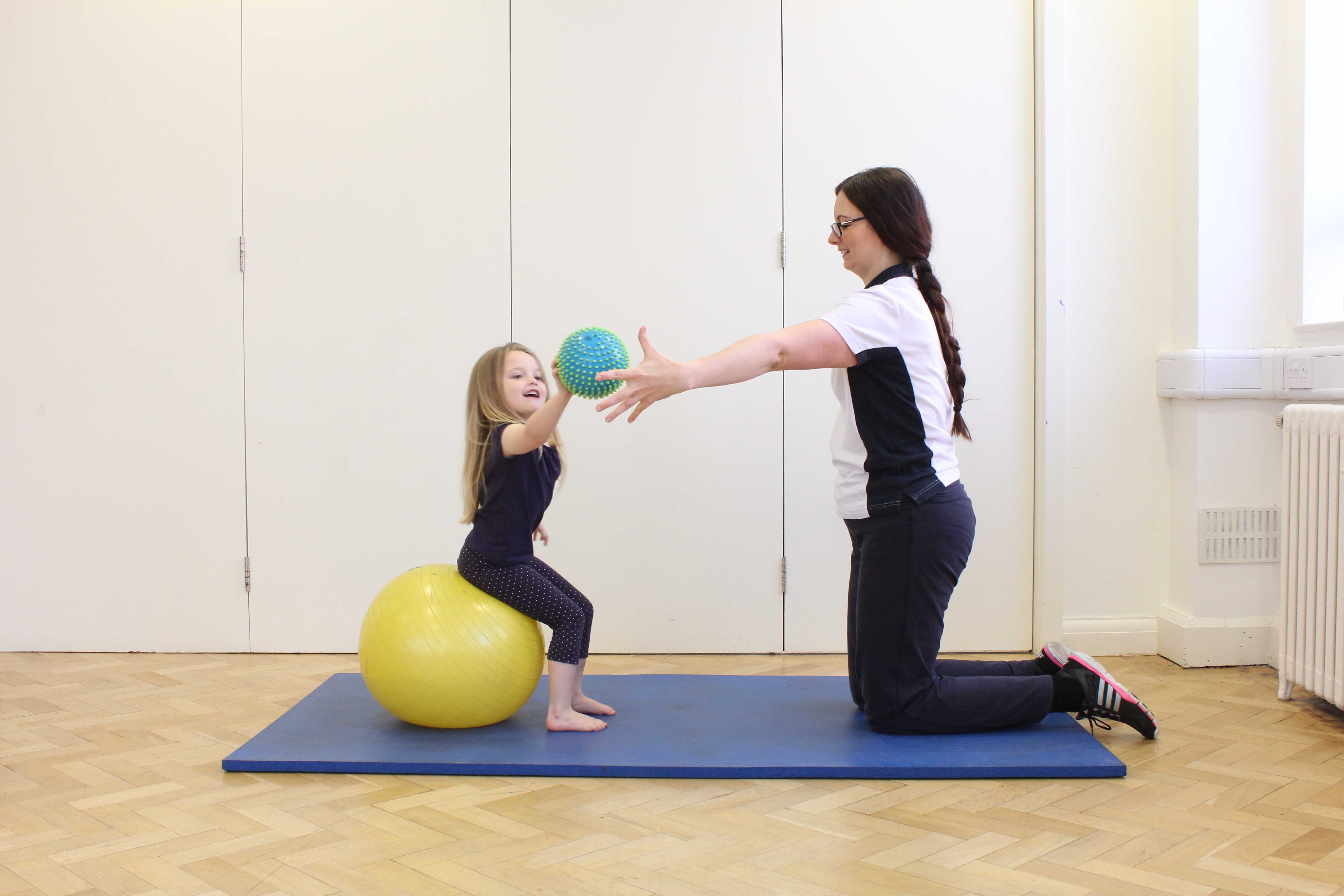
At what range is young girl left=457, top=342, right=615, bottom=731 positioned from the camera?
2506mm

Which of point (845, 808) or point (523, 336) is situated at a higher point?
point (523, 336)

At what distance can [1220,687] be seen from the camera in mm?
3010

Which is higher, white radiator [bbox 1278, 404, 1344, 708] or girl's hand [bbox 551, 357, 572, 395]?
girl's hand [bbox 551, 357, 572, 395]

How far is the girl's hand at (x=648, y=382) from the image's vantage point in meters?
1.98

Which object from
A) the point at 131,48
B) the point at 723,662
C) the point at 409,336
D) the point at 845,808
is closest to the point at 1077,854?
the point at 845,808

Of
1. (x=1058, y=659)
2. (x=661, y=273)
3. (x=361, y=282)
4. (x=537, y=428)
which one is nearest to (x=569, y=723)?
(x=537, y=428)

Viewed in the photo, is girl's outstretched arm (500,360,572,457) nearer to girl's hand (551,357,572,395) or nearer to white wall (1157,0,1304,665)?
girl's hand (551,357,572,395)

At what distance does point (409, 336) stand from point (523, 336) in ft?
1.29

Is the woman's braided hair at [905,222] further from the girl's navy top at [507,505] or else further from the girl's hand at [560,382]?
the girl's navy top at [507,505]

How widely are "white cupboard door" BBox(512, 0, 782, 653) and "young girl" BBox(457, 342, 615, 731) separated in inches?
33.4

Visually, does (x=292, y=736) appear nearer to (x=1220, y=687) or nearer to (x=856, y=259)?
(x=856, y=259)

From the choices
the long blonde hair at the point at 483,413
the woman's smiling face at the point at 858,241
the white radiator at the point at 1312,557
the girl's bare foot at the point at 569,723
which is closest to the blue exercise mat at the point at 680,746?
the girl's bare foot at the point at 569,723

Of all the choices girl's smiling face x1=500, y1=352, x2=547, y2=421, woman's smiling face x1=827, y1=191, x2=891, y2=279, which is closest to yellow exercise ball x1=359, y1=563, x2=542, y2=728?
girl's smiling face x1=500, y1=352, x2=547, y2=421

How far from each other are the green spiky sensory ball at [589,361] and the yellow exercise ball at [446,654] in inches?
23.8
